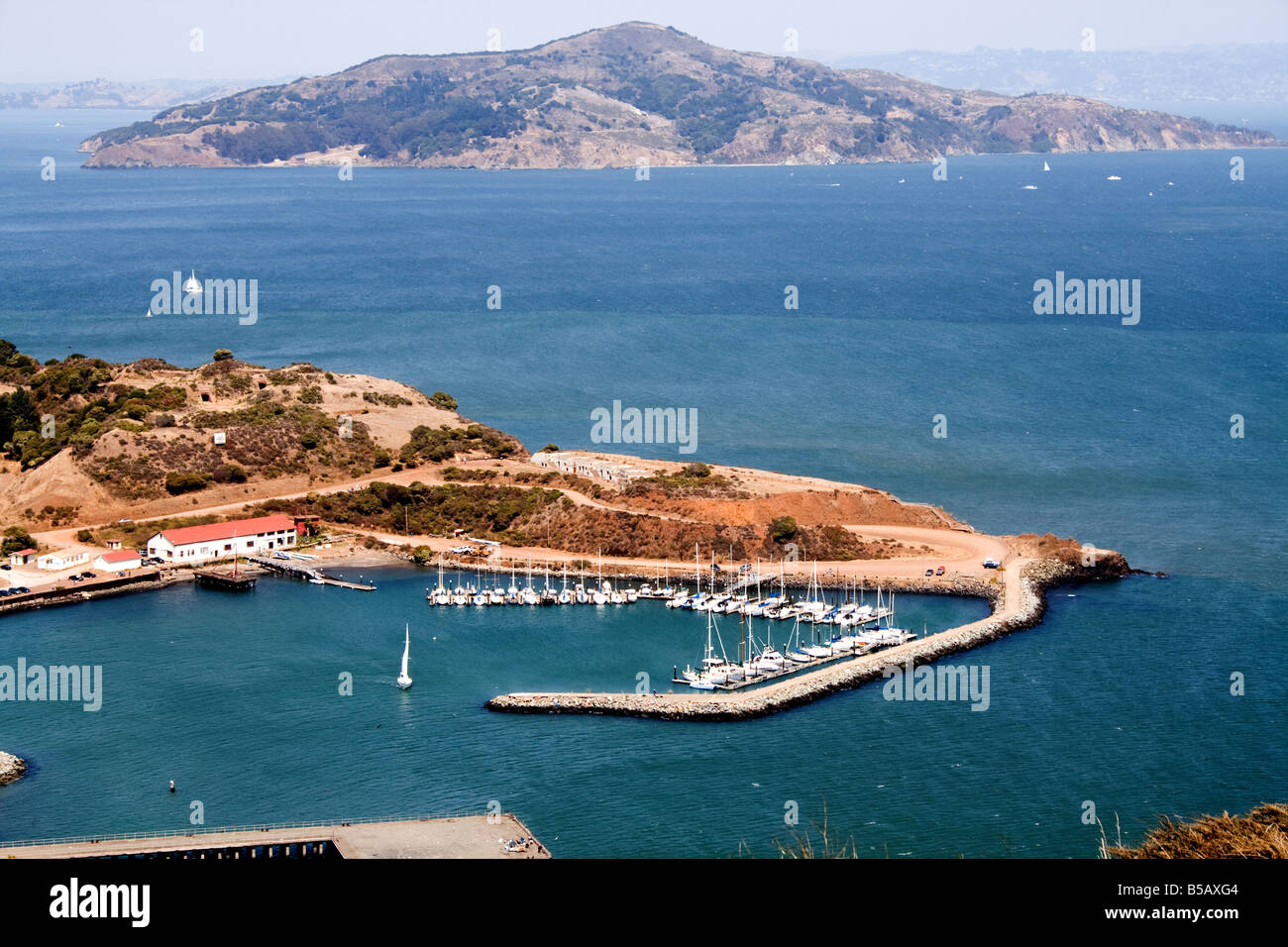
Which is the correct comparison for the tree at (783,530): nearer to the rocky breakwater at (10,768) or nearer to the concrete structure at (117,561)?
the concrete structure at (117,561)

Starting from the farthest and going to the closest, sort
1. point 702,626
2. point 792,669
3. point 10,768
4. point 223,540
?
point 223,540
point 702,626
point 792,669
point 10,768

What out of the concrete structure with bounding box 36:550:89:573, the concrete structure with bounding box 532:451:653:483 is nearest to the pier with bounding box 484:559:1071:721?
the concrete structure with bounding box 532:451:653:483

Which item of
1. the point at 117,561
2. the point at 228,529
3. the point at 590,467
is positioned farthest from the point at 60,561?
the point at 590,467

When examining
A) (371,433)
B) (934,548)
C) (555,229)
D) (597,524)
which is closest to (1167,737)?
(934,548)

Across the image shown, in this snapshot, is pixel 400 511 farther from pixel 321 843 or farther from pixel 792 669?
pixel 321 843

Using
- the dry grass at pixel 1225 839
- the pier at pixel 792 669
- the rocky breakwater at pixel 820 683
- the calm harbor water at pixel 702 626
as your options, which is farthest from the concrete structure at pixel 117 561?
the dry grass at pixel 1225 839

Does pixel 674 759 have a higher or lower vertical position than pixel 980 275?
lower

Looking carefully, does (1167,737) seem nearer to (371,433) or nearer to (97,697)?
(97,697)
